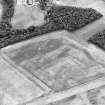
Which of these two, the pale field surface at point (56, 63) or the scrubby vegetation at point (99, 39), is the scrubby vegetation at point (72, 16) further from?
the scrubby vegetation at point (99, 39)

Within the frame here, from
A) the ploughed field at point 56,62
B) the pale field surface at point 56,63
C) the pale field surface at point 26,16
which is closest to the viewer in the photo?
the pale field surface at point 56,63

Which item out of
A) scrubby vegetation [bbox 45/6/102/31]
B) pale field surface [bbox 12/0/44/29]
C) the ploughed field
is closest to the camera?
the ploughed field

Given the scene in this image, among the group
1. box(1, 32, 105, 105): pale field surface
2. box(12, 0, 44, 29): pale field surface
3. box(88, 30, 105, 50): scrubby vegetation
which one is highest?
box(12, 0, 44, 29): pale field surface

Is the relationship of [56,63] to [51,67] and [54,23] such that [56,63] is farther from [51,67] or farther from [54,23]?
[54,23]

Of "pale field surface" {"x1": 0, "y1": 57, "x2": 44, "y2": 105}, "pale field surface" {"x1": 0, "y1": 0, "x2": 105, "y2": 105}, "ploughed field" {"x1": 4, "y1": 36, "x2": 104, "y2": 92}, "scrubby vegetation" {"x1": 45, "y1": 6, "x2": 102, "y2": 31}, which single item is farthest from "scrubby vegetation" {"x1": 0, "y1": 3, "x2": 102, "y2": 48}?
"pale field surface" {"x1": 0, "y1": 57, "x2": 44, "y2": 105}

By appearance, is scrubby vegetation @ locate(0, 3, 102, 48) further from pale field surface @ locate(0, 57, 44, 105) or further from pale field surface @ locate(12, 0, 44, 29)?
pale field surface @ locate(0, 57, 44, 105)

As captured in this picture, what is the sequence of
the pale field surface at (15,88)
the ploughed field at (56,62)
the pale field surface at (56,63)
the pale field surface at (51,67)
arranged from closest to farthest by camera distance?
the pale field surface at (15,88)
the pale field surface at (51,67)
the pale field surface at (56,63)
the ploughed field at (56,62)

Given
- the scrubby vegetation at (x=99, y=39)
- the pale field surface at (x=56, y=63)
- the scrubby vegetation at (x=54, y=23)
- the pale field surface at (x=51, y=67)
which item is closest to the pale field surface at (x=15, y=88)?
the pale field surface at (x=51, y=67)

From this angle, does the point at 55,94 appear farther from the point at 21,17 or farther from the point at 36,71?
the point at 21,17
